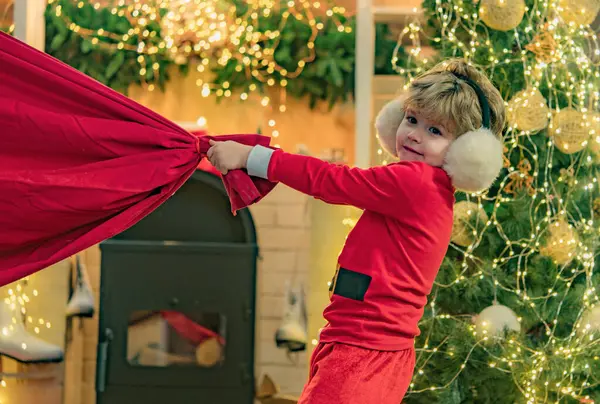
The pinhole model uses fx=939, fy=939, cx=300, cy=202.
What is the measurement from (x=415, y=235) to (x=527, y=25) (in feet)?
4.52

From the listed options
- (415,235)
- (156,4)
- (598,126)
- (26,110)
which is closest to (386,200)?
(415,235)

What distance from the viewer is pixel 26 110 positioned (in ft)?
8.14

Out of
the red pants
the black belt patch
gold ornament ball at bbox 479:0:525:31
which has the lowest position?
the red pants

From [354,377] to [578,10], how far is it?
1.65m

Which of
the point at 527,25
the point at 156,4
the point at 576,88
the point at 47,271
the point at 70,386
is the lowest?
the point at 70,386

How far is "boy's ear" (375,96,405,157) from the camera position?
2445mm

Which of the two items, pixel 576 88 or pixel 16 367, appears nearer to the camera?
pixel 576 88

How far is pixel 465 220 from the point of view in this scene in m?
3.21

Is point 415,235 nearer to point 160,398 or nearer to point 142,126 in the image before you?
point 142,126

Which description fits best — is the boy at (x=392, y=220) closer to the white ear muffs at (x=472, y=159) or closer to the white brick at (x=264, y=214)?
the white ear muffs at (x=472, y=159)

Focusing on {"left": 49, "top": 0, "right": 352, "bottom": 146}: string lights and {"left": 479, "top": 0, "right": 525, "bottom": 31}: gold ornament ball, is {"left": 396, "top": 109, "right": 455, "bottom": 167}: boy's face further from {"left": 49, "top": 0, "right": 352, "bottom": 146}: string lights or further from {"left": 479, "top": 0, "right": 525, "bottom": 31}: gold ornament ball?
{"left": 49, "top": 0, "right": 352, "bottom": 146}: string lights

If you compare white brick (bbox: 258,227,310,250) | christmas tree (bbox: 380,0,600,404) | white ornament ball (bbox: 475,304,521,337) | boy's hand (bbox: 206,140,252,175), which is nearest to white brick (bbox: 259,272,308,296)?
white brick (bbox: 258,227,310,250)

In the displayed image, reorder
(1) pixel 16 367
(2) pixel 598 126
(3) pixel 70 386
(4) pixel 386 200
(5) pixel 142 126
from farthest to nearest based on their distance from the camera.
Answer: (3) pixel 70 386, (1) pixel 16 367, (2) pixel 598 126, (5) pixel 142 126, (4) pixel 386 200

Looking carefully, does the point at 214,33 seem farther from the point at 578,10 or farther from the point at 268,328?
the point at 578,10
